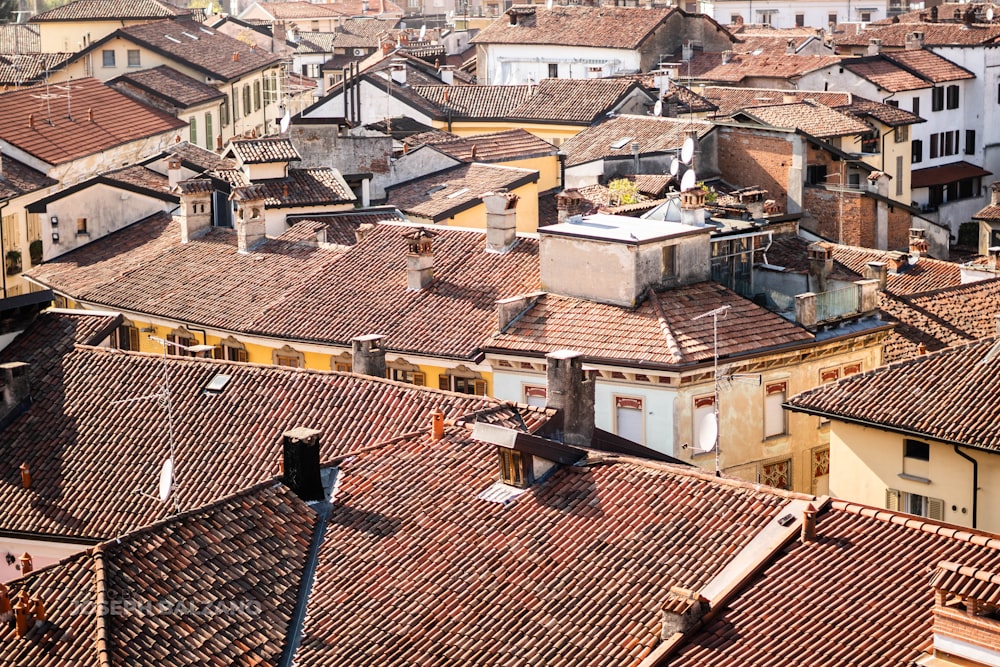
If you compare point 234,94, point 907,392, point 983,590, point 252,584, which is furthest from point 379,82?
point 983,590

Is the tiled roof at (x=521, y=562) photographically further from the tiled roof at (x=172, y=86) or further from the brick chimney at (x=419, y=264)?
the tiled roof at (x=172, y=86)

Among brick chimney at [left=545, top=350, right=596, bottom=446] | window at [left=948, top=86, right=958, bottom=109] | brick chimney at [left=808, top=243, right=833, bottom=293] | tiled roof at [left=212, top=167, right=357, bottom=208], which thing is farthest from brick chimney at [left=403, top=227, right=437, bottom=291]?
window at [left=948, top=86, right=958, bottom=109]

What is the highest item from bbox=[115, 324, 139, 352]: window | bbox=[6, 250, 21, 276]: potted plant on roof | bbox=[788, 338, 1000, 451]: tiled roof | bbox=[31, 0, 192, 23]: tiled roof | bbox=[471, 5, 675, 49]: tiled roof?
bbox=[31, 0, 192, 23]: tiled roof

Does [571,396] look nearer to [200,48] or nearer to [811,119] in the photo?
[811,119]

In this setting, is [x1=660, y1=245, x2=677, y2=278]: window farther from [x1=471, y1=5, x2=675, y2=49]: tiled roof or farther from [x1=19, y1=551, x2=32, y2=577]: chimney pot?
[x1=471, y1=5, x2=675, y2=49]: tiled roof

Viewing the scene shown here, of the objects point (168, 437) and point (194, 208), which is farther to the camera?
point (194, 208)

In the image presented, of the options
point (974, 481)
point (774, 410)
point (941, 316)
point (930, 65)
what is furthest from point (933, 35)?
point (974, 481)

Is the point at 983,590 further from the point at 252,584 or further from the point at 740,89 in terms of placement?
the point at 740,89

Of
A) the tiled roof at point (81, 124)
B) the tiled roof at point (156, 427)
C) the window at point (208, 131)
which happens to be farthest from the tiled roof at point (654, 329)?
the window at point (208, 131)
